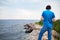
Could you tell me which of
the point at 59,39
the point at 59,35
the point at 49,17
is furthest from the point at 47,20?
the point at 59,35

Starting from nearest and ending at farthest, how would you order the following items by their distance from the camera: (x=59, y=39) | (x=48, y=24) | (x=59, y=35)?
(x=48, y=24) → (x=59, y=39) → (x=59, y=35)

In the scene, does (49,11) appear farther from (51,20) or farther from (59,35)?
(59,35)

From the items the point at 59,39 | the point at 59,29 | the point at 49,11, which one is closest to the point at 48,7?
the point at 49,11

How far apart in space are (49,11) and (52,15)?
227 millimetres

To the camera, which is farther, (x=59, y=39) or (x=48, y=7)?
(x=59, y=39)

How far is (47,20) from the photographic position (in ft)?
33.7

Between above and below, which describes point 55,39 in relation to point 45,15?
below

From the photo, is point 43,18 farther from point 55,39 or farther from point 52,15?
point 55,39

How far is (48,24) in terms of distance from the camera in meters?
10.2

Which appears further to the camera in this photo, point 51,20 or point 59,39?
point 59,39

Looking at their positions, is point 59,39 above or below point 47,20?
below

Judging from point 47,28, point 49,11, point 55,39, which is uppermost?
point 49,11

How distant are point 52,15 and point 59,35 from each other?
7.06 meters

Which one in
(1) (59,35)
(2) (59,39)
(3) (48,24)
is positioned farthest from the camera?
(1) (59,35)
